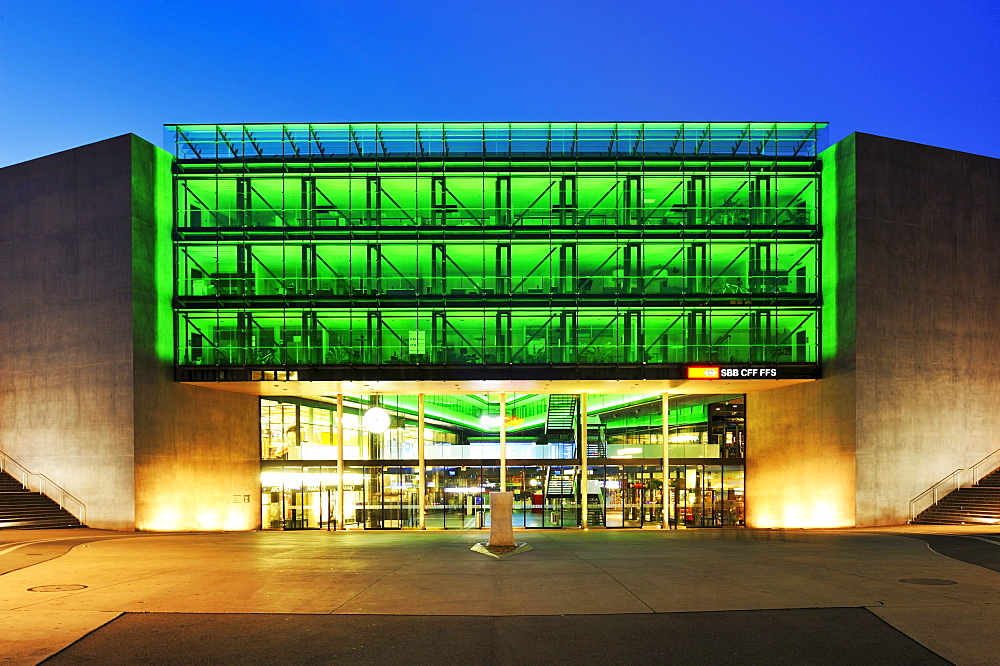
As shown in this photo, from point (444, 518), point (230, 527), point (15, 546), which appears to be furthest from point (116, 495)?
point (444, 518)

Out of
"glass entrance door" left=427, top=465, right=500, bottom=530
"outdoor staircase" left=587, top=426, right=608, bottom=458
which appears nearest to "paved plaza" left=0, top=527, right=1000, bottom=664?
"glass entrance door" left=427, top=465, right=500, bottom=530

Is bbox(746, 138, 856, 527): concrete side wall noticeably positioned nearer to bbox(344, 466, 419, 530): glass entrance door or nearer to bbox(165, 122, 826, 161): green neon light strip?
bbox(165, 122, 826, 161): green neon light strip

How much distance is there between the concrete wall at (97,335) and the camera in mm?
29266

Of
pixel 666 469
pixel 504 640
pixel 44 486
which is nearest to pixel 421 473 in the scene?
→ pixel 666 469

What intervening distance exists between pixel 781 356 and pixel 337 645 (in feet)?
83.8

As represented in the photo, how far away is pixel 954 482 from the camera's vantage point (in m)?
30.7

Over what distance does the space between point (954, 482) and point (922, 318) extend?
20.6 feet

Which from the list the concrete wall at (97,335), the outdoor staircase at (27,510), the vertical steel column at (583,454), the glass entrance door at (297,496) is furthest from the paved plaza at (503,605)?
the glass entrance door at (297,496)

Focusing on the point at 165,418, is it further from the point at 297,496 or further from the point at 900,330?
the point at 900,330

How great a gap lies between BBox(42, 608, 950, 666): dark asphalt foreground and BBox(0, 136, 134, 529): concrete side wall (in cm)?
1967

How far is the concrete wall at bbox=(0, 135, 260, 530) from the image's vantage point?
A: 29.3 meters

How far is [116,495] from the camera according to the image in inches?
1147

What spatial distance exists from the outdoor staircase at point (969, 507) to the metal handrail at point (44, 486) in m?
30.3

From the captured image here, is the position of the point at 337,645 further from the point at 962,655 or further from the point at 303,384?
the point at 303,384
